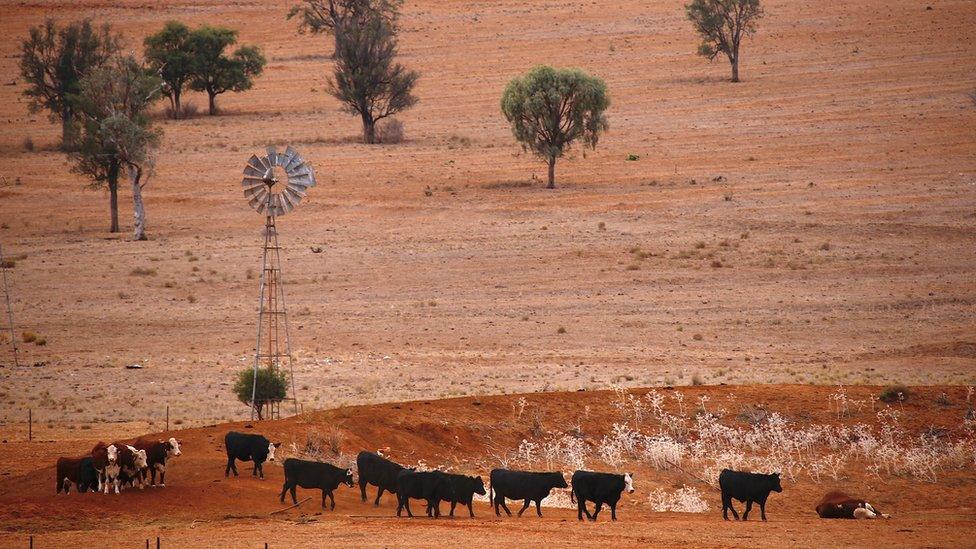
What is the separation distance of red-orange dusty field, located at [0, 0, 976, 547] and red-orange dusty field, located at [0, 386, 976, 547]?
9cm

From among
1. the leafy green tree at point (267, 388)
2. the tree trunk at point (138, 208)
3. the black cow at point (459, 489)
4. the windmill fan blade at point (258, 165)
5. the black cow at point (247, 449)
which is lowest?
the leafy green tree at point (267, 388)

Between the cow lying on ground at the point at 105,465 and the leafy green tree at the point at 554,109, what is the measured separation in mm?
42647

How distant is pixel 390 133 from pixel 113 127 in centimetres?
2268

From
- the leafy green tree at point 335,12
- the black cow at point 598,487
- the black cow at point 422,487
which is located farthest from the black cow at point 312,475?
the leafy green tree at point 335,12

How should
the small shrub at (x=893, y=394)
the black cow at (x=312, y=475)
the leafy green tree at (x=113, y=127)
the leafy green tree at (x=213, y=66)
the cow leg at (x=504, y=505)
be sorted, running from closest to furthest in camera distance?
the black cow at (x=312, y=475) → the cow leg at (x=504, y=505) → the small shrub at (x=893, y=394) → the leafy green tree at (x=113, y=127) → the leafy green tree at (x=213, y=66)

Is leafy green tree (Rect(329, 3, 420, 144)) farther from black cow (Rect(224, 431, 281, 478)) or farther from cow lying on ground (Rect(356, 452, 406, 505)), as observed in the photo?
cow lying on ground (Rect(356, 452, 406, 505))

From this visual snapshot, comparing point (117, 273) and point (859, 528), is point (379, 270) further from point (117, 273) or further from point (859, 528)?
point (859, 528)

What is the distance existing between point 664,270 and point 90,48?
40642 millimetres

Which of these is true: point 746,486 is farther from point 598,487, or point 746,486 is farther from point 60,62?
point 60,62

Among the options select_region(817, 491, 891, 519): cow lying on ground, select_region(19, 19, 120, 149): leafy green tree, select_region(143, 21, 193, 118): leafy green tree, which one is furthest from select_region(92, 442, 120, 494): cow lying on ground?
select_region(143, 21, 193, 118): leafy green tree

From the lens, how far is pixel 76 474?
18.9 m

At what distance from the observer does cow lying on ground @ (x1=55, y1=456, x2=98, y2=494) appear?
741 inches

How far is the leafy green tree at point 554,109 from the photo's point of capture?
60.2 metres

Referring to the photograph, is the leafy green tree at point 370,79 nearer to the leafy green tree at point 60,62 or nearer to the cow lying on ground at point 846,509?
the leafy green tree at point 60,62
